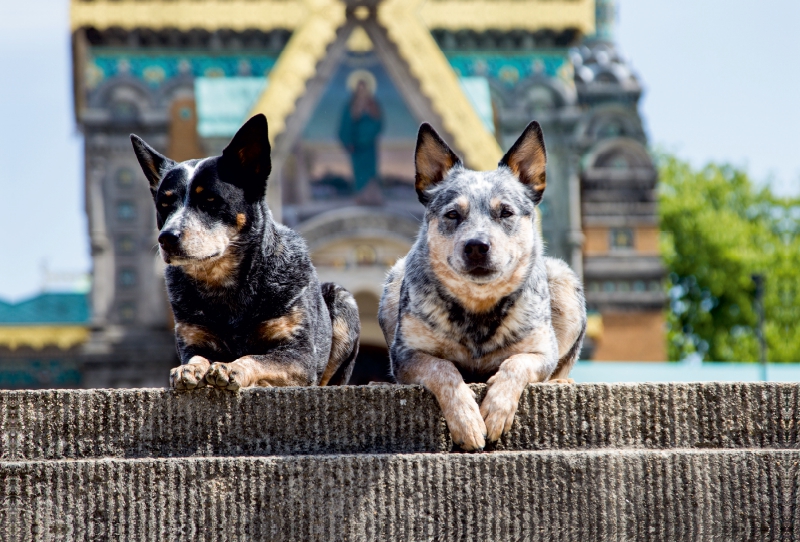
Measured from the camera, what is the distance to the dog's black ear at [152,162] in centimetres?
440

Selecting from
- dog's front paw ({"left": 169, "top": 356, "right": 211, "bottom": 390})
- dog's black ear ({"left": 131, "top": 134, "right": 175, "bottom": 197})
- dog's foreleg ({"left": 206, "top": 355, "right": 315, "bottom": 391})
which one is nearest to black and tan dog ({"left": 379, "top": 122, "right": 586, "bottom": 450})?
dog's foreleg ({"left": 206, "top": 355, "right": 315, "bottom": 391})

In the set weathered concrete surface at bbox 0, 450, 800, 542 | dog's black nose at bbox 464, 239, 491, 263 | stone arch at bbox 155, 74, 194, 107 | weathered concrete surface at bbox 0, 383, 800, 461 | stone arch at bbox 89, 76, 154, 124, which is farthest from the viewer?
stone arch at bbox 155, 74, 194, 107

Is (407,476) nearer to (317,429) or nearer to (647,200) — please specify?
(317,429)

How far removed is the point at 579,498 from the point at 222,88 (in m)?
15.0

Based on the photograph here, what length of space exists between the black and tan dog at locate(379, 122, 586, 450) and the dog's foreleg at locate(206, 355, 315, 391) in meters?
0.42

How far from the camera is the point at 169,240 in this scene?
3969 millimetres

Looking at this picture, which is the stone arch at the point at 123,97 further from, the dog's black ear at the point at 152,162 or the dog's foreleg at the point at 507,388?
the dog's foreleg at the point at 507,388

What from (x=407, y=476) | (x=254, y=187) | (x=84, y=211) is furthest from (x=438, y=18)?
(x=407, y=476)

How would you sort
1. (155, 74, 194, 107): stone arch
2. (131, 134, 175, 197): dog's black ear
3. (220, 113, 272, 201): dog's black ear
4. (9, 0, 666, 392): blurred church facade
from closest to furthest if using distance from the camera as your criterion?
(220, 113, 272, 201): dog's black ear
(131, 134, 175, 197): dog's black ear
(9, 0, 666, 392): blurred church facade
(155, 74, 194, 107): stone arch

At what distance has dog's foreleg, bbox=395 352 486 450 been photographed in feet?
11.5

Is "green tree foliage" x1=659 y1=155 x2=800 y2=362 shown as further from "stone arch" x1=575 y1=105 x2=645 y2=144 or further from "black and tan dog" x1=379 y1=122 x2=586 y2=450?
"black and tan dog" x1=379 y1=122 x2=586 y2=450

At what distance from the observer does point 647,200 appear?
18.2 meters

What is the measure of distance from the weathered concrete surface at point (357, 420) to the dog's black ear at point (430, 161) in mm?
1190

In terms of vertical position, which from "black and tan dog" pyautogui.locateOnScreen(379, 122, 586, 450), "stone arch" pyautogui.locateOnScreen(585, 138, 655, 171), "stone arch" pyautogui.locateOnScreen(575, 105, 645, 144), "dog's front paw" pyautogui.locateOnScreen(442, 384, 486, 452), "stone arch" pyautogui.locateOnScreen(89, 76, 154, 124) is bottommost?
"dog's front paw" pyautogui.locateOnScreen(442, 384, 486, 452)
